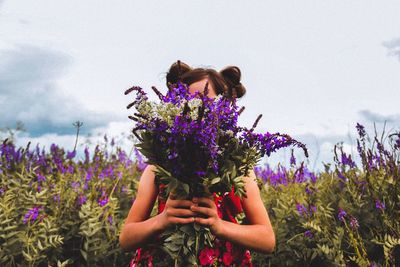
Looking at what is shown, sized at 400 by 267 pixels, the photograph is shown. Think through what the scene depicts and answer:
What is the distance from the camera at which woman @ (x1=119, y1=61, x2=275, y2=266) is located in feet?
5.53

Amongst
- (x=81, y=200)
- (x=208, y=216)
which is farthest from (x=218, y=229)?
(x=81, y=200)

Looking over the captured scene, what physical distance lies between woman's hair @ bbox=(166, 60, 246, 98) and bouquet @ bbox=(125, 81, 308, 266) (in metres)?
0.64

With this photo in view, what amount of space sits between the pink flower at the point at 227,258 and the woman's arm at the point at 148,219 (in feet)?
1.10

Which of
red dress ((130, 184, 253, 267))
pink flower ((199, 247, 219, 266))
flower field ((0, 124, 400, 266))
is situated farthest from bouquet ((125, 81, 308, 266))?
flower field ((0, 124, 400, 266))

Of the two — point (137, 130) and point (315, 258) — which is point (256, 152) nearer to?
point (137, 130)

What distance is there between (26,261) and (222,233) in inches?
75.1

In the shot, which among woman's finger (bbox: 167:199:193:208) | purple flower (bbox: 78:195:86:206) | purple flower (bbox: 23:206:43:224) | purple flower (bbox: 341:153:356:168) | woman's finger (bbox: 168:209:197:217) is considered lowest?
woman's finger (bbox: 168:209:197:217)

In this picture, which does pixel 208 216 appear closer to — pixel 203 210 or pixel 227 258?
pixel 203 210

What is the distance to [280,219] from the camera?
11.7ft

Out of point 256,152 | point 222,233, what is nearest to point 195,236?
point 222,233

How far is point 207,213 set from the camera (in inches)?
66.0

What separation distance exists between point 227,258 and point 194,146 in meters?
0.69

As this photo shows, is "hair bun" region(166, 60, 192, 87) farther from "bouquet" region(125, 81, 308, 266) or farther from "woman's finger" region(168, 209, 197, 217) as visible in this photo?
"woman's finger" region(168, 209, 197, 217)

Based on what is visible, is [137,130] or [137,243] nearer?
[137,130]
